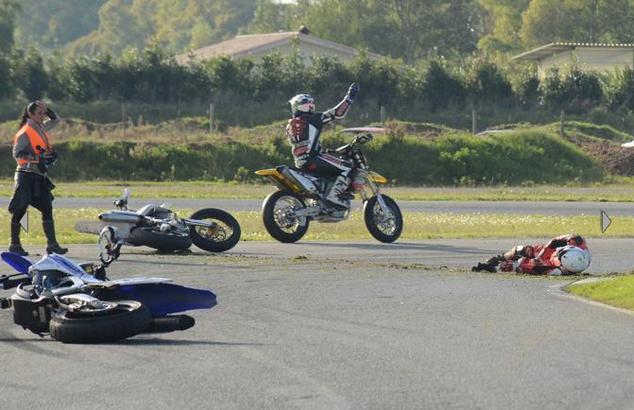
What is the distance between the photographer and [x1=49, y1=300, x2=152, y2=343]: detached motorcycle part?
34.5 feet

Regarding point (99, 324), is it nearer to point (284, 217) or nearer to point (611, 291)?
point (611, 291)

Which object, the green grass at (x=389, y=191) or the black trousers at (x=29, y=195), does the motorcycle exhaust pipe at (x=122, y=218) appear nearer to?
the black trousers at (x=29, y=195)

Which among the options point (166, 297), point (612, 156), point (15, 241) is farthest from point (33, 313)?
point (612, 156)

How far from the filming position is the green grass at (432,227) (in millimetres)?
22672

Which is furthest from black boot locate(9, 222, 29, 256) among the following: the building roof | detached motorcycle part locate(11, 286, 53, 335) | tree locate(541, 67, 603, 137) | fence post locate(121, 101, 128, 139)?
the building roof

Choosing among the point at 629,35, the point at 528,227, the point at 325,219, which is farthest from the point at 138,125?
the point at 629,35

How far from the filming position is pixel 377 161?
43.6 meters

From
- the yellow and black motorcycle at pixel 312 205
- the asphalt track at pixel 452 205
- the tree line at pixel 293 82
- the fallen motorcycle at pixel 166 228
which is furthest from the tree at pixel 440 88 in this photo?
the fallen motorcycle at pixel 166 228

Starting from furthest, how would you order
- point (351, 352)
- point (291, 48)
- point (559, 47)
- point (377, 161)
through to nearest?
point (291, 48) < point (559, 47) < point (377, 161) < point (351, 352)

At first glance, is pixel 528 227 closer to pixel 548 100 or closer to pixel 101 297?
pixel 101 297

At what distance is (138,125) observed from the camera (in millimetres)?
50438

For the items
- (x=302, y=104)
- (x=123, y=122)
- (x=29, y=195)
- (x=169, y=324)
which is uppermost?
(x=123, y=122)

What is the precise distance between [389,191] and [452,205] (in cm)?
617

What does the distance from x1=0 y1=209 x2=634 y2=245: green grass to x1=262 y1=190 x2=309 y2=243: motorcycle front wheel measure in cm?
106
